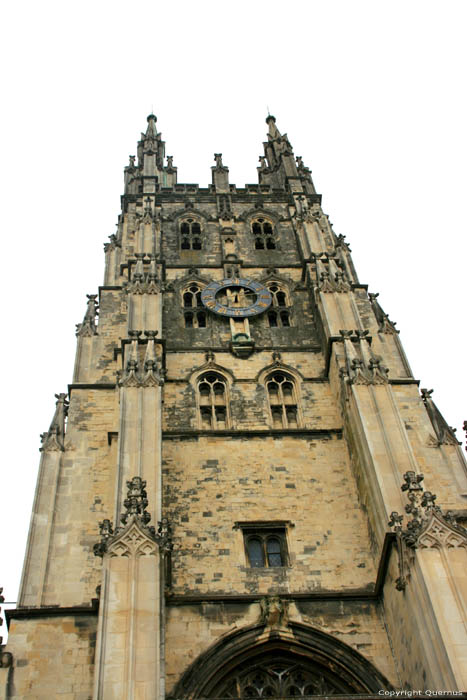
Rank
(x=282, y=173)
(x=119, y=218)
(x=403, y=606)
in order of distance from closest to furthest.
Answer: (x=403, y=606) < (x=119, y=218) < (x=282, y=173)

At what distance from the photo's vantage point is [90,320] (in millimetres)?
25406

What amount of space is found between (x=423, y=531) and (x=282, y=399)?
793 cm

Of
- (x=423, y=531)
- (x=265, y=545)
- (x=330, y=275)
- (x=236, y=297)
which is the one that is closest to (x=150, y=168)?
(x=236, y=297)

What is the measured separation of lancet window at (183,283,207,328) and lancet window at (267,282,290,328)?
212 cm

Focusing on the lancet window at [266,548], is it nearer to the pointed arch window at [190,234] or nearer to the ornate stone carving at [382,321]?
the ornate stone carving at [382,321]

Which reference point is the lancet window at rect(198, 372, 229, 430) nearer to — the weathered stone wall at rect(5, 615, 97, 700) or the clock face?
the clock face

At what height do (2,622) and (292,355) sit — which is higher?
(292,355)

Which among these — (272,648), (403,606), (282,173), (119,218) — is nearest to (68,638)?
(272,648)

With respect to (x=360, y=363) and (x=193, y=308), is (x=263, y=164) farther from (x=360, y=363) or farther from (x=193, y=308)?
(x=360, y=363)

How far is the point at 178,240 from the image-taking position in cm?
3045

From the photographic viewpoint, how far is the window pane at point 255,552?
1805 cm

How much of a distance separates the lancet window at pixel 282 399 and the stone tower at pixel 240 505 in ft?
0.23

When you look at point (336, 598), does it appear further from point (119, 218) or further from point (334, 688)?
point (119, 218)

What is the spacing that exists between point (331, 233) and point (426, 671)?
1927 cm
